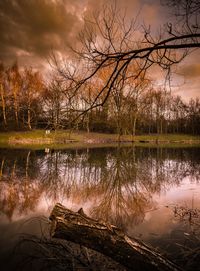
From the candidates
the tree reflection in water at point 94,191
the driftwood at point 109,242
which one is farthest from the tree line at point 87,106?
the tree reflection in water at point 94,191

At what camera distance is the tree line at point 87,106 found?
340 centimetres

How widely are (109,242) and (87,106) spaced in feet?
7.45

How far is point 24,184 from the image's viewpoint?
7102mm

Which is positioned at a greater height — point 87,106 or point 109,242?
point 87,106

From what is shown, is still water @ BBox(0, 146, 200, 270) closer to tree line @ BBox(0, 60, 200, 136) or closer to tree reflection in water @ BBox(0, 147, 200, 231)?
tree reflection in water @ BBox(0, 147, 200, 231)

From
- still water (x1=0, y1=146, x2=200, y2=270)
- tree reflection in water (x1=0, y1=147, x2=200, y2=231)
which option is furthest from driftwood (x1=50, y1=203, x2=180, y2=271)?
tree reflection in water (x1=0, y1=147, x2=200, y2=231)

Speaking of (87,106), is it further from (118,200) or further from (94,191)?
(94,191)

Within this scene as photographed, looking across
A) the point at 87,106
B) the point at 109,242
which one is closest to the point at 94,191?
the point at 87,106

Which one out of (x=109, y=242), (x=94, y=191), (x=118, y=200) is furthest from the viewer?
(x=94, y=191)

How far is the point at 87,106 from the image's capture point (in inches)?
158

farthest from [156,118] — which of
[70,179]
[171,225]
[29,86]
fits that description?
[171,225]

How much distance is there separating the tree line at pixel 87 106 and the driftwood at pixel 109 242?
4.12 feet

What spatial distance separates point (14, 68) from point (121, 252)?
119ft

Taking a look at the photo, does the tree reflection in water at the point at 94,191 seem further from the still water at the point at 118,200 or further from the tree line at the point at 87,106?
the tree line at the point at 87,106
